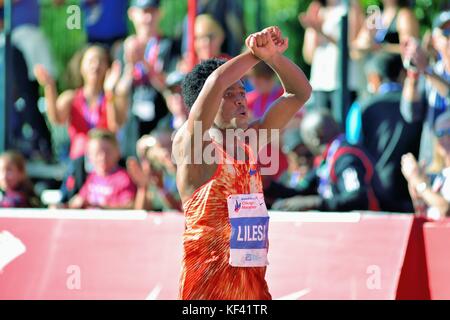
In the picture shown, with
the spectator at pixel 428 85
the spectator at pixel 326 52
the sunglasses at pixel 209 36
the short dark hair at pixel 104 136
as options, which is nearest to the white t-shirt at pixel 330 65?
the spectator at pixel 326 52

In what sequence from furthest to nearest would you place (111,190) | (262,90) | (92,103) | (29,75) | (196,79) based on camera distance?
(29,75) → (92,103) → (262,90) → (111,190) → (196,79)

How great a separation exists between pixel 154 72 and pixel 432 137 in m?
2.66

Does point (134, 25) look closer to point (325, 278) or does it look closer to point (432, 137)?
point (432, 137)

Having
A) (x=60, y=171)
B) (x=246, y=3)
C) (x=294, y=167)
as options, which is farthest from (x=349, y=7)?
(x=60, y=171)

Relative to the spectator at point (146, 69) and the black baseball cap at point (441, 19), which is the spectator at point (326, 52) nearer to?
the black baseball cap at point (441, 19)

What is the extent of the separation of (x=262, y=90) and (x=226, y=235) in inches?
168

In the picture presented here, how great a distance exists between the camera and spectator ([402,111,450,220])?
7289 millimetres

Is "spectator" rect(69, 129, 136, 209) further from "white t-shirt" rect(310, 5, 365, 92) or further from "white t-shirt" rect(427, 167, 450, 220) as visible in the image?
"white t-shirt" rect(427, 167, 450, 220)

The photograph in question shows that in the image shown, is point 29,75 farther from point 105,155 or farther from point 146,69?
point 105,155

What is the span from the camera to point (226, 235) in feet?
16.8

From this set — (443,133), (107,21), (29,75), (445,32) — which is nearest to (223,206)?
(443,133)

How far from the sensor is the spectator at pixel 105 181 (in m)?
8.54

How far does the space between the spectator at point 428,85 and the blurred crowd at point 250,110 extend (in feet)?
0.04

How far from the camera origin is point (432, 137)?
826 centimetres
